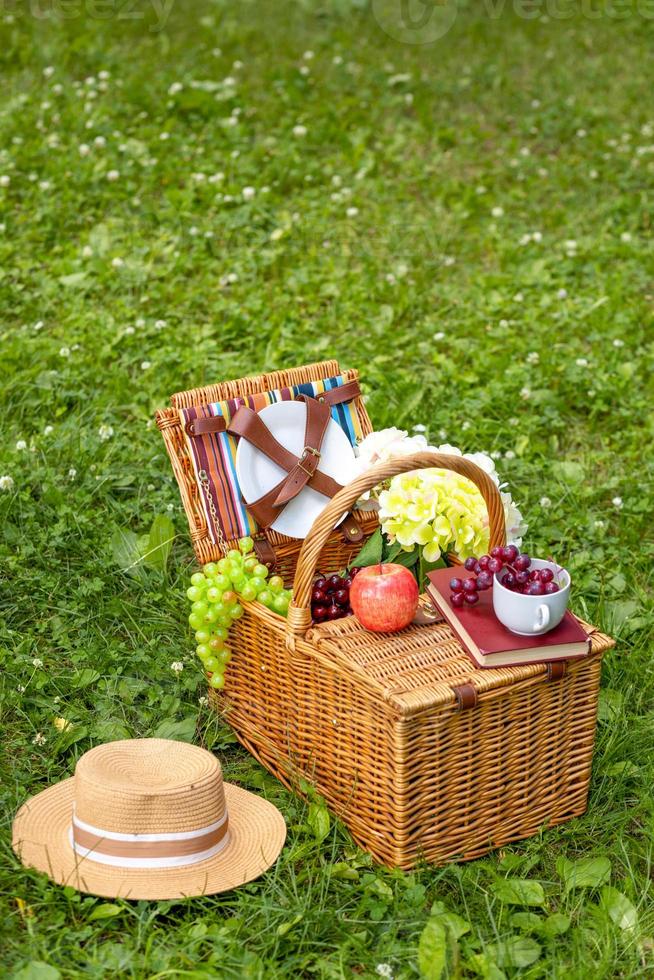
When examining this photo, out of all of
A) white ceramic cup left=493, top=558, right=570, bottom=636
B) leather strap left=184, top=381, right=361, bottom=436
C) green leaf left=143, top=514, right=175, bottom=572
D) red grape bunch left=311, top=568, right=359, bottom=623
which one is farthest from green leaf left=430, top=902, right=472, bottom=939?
green leaf left=143, top=514, right=175, bottom=572

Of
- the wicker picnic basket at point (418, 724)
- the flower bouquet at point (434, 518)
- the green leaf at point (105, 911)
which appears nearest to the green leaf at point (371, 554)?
the flower bouquet at point (434, 518)

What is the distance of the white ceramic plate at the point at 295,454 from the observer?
286 cm

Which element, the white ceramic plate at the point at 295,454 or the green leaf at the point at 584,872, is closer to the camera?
the green leaf at the point at 584,872

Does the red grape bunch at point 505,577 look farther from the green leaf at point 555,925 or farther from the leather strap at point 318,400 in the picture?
the leather strap at point 318,400

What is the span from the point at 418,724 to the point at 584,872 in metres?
0.56

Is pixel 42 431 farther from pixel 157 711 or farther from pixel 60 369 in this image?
pixel 157 711

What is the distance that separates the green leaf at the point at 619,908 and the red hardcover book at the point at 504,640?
0.51 m

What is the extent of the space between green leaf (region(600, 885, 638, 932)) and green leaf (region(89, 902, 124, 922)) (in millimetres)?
1013

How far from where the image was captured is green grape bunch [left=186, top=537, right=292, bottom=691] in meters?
2.56

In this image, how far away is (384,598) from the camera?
7.68 feet

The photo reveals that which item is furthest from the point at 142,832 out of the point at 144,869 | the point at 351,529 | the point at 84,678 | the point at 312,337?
the point at 312,337

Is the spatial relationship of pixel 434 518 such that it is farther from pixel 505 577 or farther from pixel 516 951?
pixel 516 951

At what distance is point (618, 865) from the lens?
2.40 m

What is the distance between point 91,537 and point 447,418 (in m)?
1.46
